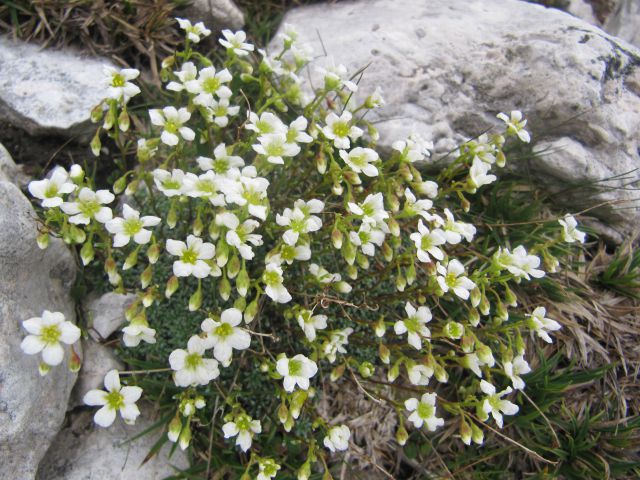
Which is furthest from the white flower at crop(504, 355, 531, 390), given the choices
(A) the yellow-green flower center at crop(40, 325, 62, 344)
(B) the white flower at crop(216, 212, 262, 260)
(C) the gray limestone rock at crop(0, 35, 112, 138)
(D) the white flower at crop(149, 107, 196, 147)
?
(C) the gray limestone rock at crop(0, 35, 112, 138)

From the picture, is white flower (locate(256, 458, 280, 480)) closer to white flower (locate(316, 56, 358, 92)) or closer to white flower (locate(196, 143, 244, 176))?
white flower (locate(196, 143, 244, 176))

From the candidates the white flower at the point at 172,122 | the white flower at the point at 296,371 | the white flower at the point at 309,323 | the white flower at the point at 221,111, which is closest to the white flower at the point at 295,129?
the white flower at the point at 221,111

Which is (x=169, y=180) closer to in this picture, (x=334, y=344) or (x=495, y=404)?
(x=334, y=344)

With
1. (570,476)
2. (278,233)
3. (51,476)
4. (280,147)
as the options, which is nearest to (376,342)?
(278,233)

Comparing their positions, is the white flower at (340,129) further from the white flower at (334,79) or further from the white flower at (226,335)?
the white flower at (226,335)

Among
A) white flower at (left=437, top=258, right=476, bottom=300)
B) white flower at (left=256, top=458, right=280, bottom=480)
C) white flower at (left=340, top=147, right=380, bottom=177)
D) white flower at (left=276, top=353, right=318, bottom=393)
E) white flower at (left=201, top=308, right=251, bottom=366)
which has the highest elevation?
white flower at (left=340, top=147, right=380, bottom=177)

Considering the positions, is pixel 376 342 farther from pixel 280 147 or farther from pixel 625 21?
pixel 625 21
